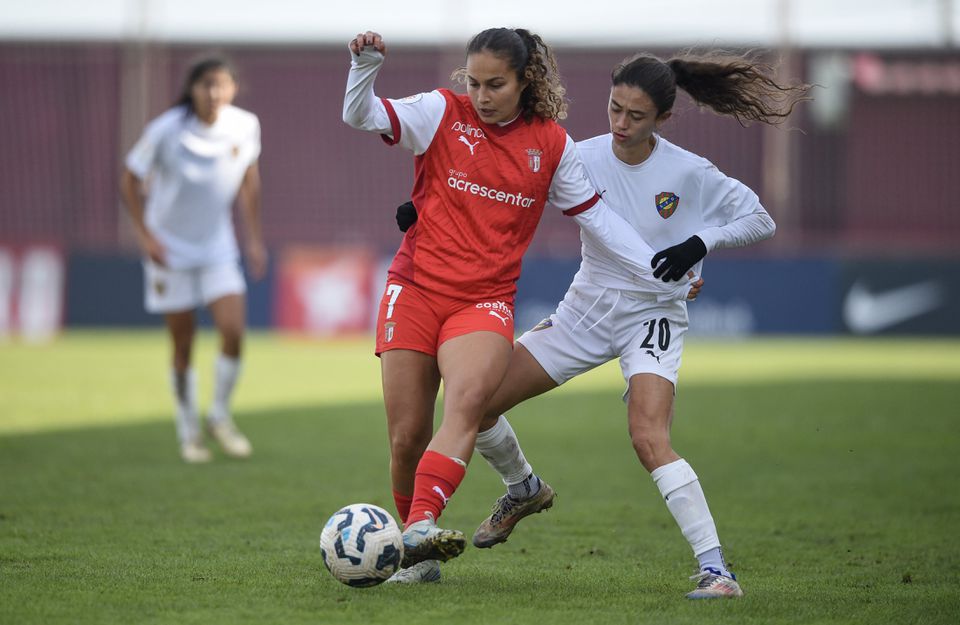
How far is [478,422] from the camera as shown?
5211mm

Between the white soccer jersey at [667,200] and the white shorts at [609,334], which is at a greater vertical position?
the white soccer jersey at [667,200]

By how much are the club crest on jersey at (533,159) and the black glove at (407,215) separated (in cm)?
50

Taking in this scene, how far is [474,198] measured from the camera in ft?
17.5

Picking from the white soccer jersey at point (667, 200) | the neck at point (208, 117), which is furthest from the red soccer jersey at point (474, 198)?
the neck at point (208, 117)

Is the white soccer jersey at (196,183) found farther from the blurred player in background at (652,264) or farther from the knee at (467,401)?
the knee at (467,401)

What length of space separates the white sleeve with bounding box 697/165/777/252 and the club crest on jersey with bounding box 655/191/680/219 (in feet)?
0.42

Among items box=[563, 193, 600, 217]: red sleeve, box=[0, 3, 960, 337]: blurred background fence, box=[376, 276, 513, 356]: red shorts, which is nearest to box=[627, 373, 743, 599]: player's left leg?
box=[376, 276, 513, 356]: red shorts

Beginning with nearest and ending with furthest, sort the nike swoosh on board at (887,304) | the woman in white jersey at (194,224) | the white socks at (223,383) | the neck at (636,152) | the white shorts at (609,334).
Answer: the white shorts at (609,334), the neck at (636,152), the woman in white jersey at (194,224), the white socks at (223,383), the nike swoosh on board at (887,304)

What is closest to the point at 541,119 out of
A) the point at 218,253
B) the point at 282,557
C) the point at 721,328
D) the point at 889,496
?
the point at 282,557

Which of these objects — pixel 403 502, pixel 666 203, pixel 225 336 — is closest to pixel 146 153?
pixel 225 336

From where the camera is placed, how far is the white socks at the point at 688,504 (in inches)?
208

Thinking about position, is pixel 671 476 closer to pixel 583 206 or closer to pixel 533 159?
pixel 583 206

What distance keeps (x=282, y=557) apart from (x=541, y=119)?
7.03 feet

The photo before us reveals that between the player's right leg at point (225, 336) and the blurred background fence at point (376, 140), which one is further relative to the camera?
the blurred background fence at point (376, 140)
